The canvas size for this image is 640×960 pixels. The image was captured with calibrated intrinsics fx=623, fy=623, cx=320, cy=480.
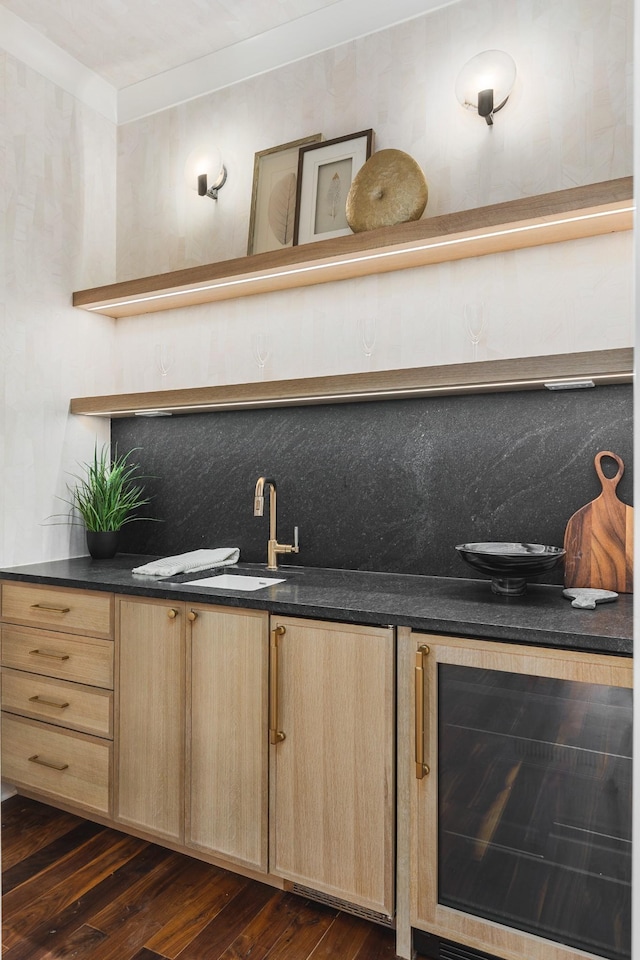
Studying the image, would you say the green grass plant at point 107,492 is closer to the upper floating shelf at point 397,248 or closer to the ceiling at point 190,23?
the upper floating shelf at point 397,248

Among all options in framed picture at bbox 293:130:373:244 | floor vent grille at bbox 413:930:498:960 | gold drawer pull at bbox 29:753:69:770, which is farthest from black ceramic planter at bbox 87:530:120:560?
floor vent grille at bbox 413:930:498:960

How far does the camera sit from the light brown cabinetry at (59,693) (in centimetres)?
215

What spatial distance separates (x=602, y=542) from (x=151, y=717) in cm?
154

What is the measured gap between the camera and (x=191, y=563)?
89.6 inches

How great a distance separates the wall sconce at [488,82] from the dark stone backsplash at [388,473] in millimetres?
1009

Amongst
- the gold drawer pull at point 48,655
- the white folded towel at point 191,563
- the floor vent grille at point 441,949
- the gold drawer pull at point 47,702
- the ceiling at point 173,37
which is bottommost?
the floor vent grille at point 441,949

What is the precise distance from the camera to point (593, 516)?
192cm

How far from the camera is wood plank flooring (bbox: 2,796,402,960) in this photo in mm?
1661

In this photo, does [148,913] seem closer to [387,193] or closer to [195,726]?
[195,726]

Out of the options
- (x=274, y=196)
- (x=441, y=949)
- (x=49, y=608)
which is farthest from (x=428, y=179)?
(x=441, y=949)

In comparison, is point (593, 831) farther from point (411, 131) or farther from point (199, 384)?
point (411, 131)

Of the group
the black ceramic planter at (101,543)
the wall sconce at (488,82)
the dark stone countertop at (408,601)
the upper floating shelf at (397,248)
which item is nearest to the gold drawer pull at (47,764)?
the dark stone countertop at (408,601)

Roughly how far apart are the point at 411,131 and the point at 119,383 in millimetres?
1679

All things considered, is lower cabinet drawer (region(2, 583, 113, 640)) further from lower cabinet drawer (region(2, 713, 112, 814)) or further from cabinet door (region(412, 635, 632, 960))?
cabinet door (region(412, 635, 632, 960))
